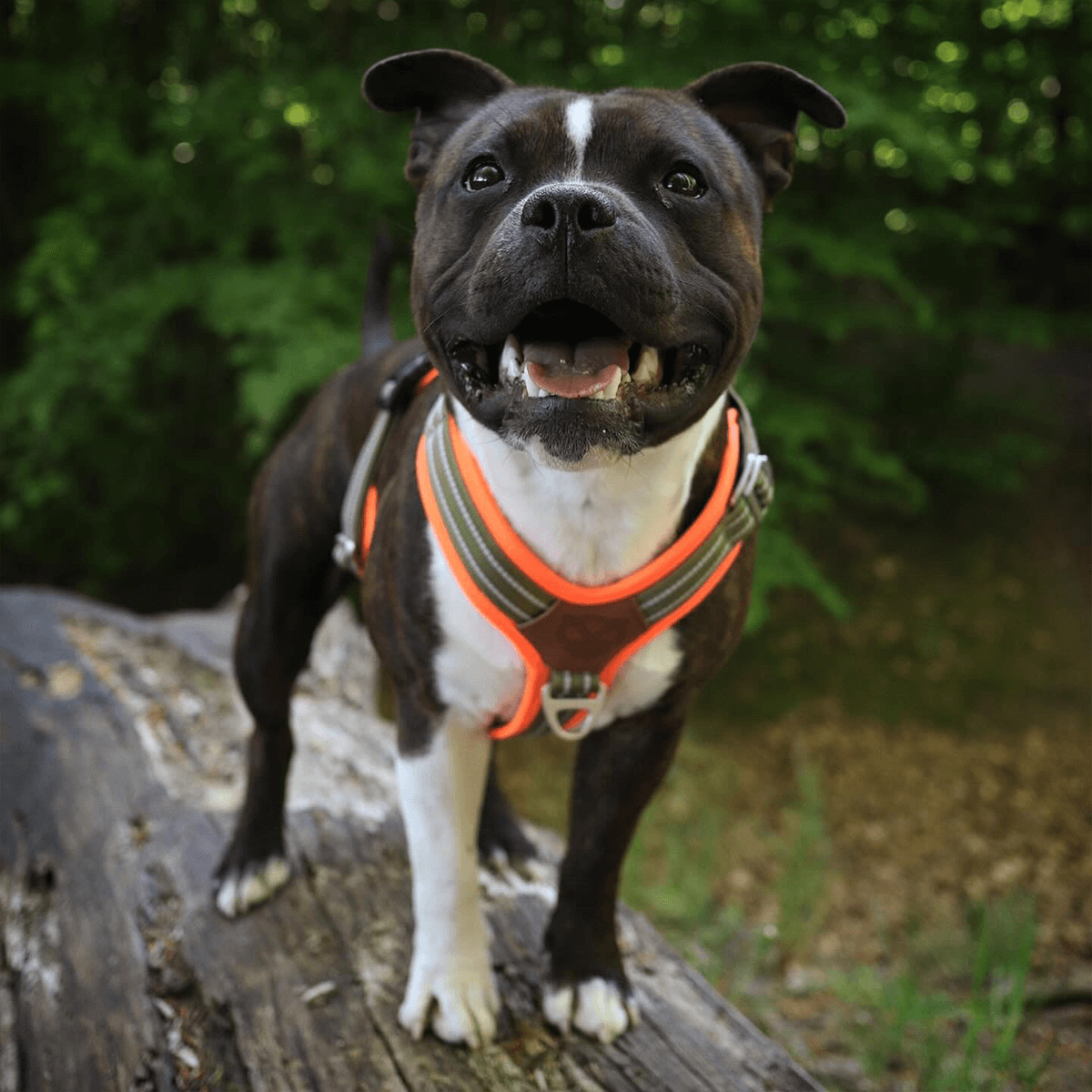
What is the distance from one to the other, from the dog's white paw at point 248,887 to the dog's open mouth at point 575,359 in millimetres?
1454

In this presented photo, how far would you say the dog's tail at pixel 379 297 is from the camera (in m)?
2.96

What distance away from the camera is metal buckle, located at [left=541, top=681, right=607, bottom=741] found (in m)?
1.96

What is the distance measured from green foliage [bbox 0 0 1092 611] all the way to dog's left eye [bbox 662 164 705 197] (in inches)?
102

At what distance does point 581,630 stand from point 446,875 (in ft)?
2.08

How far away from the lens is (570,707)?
199 centimetres

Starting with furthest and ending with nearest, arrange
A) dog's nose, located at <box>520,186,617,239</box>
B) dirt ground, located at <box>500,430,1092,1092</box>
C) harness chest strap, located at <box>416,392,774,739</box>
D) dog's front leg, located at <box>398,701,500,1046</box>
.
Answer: dirt ground, located at <box>500,430,1092,1092</box>
dog's front leg, located at <box>398,701,500,1046</box>
harness chest strap, located at <box>416,392,774,739</box>
dog's nose, located at <box>520,186,617,239</box>

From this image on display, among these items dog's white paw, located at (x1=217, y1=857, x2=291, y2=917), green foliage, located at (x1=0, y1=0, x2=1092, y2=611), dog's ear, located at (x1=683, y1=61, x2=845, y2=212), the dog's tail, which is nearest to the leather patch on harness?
dog's ear, located at (x1=683, y1=61, x2=845, y2=212)

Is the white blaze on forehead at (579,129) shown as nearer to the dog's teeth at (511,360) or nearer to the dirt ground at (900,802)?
the dog's teeth at (511,360)

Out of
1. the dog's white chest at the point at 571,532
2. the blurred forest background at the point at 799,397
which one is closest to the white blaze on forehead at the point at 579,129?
the dog's white chest at the point at 571,532

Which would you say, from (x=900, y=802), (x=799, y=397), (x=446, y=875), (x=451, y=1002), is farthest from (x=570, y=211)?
(x=900, y=802)

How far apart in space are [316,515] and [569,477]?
3.35 feet

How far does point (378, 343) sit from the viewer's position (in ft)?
9.96

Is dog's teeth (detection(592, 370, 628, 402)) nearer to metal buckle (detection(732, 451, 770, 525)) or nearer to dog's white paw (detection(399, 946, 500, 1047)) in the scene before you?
metal buckle (detection(732, 451, 770, 525))

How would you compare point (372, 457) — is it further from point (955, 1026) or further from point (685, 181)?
point (955, 1026)
